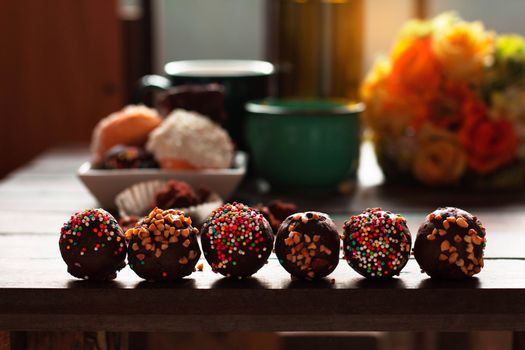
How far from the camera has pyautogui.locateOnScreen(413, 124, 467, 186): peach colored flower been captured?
1234mm

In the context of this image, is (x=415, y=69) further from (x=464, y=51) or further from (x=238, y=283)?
(x=238, y=283)

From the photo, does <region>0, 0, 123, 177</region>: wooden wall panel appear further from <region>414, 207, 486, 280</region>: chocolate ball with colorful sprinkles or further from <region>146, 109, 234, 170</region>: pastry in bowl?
<region>414, 207, 486, 280</region>: chocolate ball with colorful sprinkles

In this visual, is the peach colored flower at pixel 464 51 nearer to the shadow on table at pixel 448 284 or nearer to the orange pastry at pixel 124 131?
the orange pastry at pixel 124 131

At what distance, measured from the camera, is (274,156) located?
3.98ft

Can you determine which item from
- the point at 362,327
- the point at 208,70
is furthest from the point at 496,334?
the point at 362,327

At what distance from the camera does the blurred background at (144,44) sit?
1.79 metres

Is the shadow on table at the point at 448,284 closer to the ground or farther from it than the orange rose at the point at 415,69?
closer to the ground

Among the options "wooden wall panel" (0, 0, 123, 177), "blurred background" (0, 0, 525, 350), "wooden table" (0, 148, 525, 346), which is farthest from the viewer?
"wooden wall panel" (0, 0, 123, 177)

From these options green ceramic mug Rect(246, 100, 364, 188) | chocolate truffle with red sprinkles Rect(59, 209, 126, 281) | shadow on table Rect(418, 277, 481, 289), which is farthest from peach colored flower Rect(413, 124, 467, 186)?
chocolate truffle with red sprinkles Rect(59, 209, 126, 281)

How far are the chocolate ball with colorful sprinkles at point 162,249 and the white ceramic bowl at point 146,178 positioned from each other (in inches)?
13.5

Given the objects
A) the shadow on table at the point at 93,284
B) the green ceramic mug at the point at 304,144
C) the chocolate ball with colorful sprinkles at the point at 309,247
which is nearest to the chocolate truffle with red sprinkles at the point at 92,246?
the shadow on table at the point at 93,284

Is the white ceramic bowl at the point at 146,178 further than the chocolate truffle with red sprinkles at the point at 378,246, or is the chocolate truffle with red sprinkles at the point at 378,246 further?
the white ceramic bowl at the point at 146,178

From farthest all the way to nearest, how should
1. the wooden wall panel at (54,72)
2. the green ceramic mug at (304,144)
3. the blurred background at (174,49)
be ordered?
1. the wooden wall panel at (54,72)
2. the blurred background at (174,49)
3. the green ceramic mug at (304,144)

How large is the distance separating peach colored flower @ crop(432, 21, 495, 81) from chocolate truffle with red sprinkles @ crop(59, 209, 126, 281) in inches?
27.2
